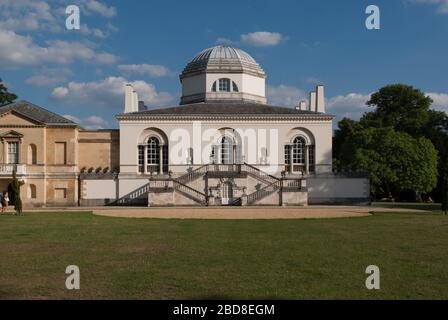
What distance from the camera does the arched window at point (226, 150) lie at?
47.5 m

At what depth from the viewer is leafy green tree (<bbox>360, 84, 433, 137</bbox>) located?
205 ft

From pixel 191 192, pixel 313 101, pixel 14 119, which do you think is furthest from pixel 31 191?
pixel 313 101

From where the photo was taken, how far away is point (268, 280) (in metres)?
10.1

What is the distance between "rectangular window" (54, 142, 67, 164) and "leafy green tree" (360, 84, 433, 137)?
40555mm

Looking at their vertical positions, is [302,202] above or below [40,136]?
below

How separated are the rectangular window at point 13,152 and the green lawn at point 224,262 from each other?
26628 mm

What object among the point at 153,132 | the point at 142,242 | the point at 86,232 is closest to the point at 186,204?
the point at 153,132

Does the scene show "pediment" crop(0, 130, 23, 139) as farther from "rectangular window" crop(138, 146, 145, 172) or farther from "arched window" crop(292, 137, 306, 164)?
"arched window" crop(292, 137, 306, 164)

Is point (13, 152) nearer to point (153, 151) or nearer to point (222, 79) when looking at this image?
point (153, 151)

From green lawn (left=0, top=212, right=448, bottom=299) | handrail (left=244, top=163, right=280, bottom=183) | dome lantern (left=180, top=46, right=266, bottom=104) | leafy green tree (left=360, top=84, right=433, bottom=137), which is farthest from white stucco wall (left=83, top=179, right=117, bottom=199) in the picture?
leafy green tree (left=360, top=84, right=433, bottom=137)

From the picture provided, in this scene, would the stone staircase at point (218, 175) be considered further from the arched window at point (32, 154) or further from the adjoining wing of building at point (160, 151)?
the arched window at point (32, 154)

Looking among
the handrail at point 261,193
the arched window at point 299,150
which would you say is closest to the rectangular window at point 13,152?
the handrail at point 261,193
